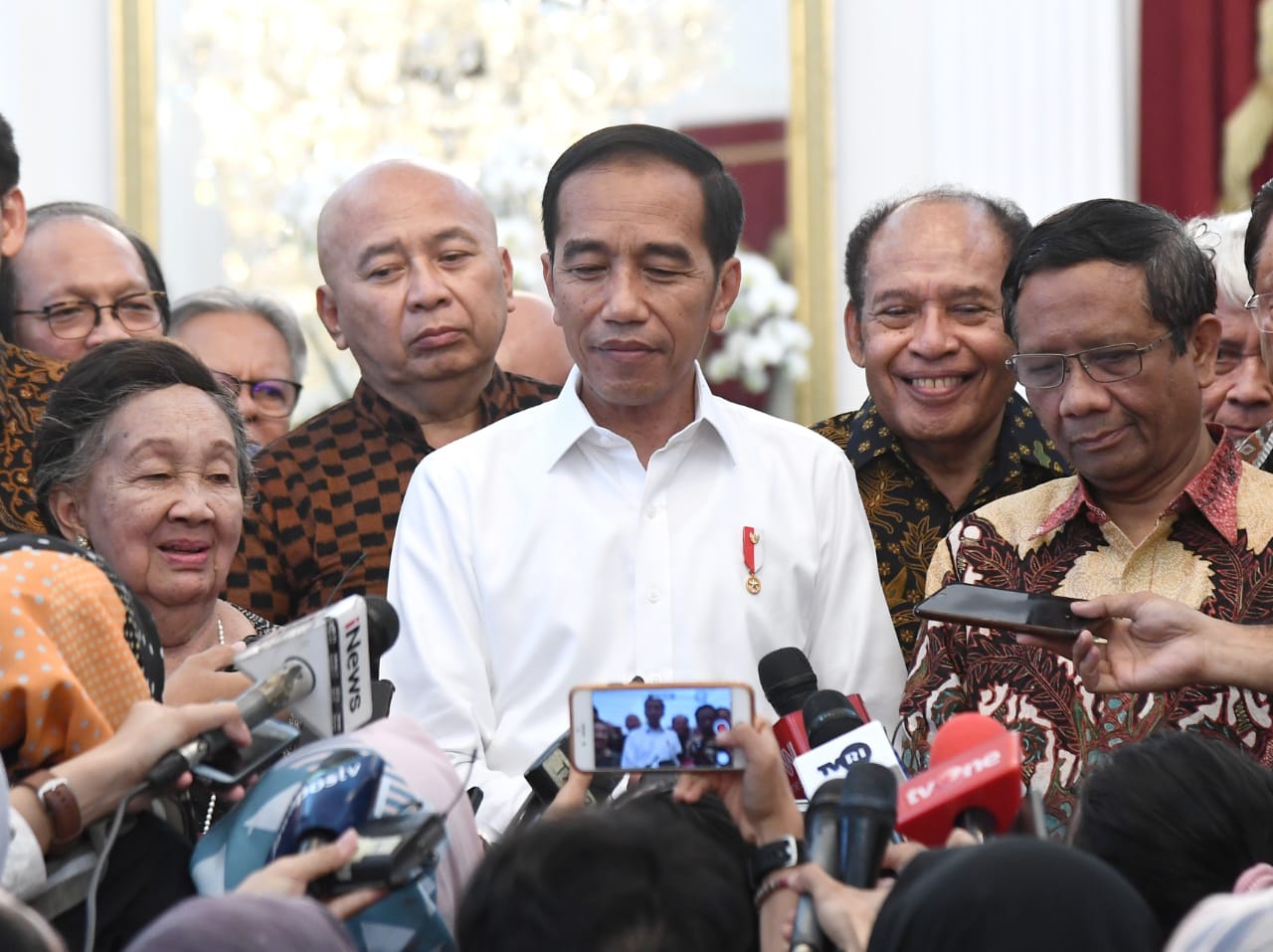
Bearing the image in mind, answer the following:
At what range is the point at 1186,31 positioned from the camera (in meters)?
6.90

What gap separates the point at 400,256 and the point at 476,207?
Result: 0.72ft

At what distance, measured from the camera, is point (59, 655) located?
7.36ft

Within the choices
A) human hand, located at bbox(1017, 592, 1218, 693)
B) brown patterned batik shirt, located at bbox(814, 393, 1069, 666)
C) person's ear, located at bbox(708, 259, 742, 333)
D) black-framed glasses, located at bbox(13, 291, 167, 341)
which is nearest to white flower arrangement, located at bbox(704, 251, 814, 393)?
black-framed glasses, located at bbox(13, 291, 167, 341)

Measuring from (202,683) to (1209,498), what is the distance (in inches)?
59.5

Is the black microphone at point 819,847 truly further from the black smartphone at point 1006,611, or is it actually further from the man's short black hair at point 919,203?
the man's short black hair at point 919,203

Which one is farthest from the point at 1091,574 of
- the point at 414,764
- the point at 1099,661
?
the point at 414,764

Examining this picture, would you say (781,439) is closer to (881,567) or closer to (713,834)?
(881,567)

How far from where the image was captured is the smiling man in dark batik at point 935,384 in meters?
3.62

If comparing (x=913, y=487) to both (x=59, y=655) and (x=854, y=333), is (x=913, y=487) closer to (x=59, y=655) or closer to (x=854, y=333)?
(x=854, y=333)

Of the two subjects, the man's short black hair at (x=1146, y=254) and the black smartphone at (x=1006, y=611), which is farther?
the man's short black hair at (x=1146, y=254)

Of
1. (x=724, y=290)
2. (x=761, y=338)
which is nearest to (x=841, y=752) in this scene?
(x=724, y=290)

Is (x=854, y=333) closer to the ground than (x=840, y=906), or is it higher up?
higher up

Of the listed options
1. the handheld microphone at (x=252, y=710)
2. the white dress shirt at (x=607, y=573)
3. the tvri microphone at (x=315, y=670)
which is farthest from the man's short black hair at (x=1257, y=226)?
the handheld microphone at (x=252, y=710)

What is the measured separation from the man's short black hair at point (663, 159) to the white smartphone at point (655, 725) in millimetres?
1204
